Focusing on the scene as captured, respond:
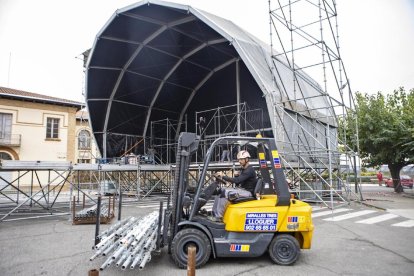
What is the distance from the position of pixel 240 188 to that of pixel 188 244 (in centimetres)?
138

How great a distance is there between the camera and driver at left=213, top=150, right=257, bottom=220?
550 cm

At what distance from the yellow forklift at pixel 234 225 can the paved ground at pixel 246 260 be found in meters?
0.29

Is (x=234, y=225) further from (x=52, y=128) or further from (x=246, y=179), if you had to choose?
(x=52, y=128)

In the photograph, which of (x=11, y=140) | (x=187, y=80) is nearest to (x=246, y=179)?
(x=187, y=80)

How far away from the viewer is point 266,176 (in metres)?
6.29

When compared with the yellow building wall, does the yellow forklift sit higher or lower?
lower

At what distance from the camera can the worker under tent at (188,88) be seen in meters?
14.2

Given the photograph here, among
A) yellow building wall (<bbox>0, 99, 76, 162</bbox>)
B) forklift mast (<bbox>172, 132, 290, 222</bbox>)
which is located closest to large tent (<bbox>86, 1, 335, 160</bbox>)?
forklift mast (<bbox>172, 132, 290, 222</bbox>)

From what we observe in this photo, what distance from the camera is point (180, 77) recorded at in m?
19.8

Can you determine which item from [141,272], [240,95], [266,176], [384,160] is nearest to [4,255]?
[141,272]

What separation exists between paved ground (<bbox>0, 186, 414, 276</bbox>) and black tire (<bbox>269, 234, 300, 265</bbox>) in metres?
0.13

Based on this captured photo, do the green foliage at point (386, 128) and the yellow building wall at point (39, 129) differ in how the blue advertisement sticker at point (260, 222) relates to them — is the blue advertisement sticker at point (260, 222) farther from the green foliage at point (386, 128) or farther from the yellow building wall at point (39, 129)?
the yellow building wall at point (39, 129)

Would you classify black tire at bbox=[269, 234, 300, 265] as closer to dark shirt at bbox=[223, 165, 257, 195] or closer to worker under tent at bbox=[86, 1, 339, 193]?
dark shirt at bbox=[223, 165, 257, 195]

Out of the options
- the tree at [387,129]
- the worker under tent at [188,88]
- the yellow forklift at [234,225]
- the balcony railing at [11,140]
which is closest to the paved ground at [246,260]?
the yellow forklift at [234,225]
